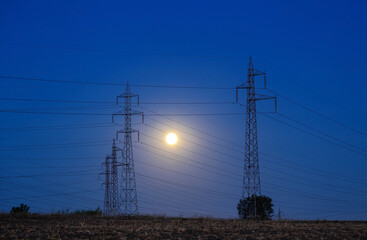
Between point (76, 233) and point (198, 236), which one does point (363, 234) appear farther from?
point (76, 233)

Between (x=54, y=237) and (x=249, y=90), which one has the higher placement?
(x=249, y=90)

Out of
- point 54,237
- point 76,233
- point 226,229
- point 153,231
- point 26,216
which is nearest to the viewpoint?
point 54,237

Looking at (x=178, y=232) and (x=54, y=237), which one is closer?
(x=54, y=237)

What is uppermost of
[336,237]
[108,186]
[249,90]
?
[249,90]

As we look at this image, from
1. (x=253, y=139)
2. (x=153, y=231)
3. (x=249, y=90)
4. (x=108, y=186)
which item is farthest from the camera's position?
(x=108, y=186)

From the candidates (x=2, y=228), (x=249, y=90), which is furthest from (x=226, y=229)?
(x=249, y=90)

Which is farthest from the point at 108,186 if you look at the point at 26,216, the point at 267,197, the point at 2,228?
the point at 2,228

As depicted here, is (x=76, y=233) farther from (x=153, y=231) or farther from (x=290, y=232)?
(x=290, y=232)

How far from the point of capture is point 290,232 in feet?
77.8

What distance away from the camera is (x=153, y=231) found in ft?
71.1

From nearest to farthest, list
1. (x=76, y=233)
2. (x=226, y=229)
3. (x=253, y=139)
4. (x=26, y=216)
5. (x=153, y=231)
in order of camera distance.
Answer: (x=76, y=233), (x=153, y=231), (x=226, y=229), (x=26, y=216), (x=253, y=139)

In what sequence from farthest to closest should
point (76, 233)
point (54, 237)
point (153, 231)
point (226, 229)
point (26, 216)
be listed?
point (26, 216)
point (226, 229)
point (153, 231)
point (76, 233)
point (54, 237)

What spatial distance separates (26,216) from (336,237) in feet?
67.7

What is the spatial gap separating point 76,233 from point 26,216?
45.5ft
